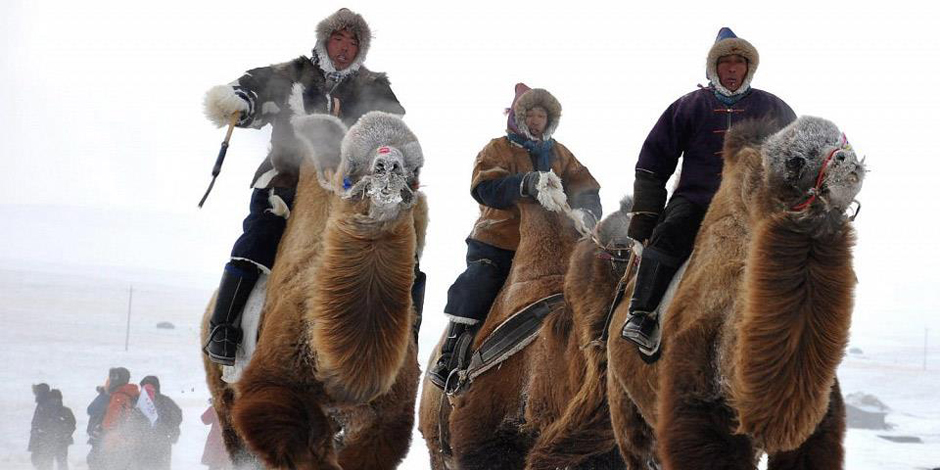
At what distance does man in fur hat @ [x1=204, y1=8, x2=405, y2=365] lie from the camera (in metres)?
5.17

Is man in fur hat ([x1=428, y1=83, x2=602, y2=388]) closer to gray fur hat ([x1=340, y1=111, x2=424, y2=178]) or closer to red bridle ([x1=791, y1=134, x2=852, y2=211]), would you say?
gray fur hat ([x1=340, y1=111, x2=424, y2=178])

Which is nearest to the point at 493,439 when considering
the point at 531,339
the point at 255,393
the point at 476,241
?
the point at 531,339

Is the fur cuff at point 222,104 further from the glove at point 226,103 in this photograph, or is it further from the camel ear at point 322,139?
the camel ear at point 322,139

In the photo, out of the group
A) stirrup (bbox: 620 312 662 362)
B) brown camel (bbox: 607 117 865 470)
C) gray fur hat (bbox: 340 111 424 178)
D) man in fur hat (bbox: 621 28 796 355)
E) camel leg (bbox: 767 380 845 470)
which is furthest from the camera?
man in fur hat (bbox: 621 28 796 355)

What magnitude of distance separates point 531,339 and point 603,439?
73 centimetres

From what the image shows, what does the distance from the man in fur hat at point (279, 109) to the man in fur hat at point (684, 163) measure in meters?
1.33

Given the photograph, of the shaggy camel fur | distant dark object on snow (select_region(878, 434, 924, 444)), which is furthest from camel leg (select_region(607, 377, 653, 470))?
distant dark object on snow (select_region(878, 434, 924, 444))

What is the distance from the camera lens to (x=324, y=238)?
471 centimetres

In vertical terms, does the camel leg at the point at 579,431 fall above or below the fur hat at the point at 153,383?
above

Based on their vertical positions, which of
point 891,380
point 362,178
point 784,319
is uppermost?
point 362,178

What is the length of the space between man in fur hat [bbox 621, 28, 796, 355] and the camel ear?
1439 mm

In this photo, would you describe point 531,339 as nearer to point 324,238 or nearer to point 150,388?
point 324,238

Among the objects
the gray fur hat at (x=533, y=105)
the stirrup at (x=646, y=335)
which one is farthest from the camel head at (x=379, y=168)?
the gray fur hat at (x=533, y=105)

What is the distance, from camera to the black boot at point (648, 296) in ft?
15.8
